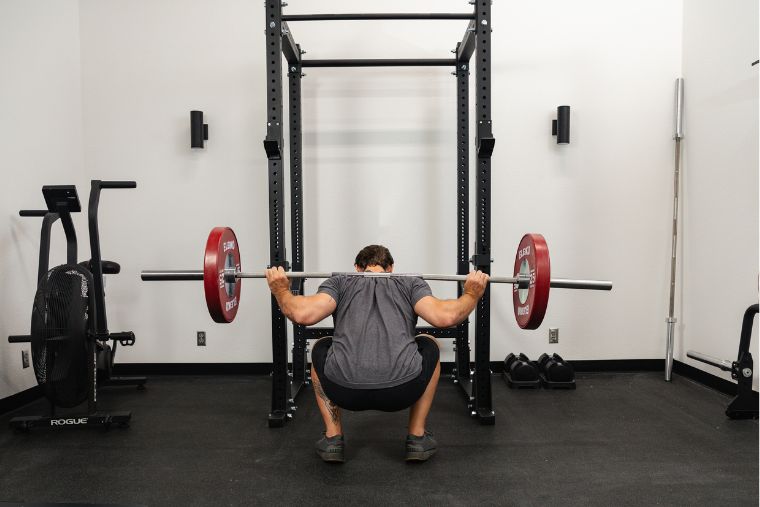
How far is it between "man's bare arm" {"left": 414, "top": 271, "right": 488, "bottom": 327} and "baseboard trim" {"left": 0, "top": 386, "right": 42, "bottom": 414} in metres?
2.37

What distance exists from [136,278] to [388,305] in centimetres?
218

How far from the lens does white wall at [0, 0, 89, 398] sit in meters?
2.62

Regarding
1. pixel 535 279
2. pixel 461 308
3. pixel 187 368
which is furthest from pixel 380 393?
pixel 187 368

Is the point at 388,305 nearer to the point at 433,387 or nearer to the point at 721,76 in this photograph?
the point at 433,387

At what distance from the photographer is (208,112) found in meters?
3.20

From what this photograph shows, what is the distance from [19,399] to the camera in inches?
105

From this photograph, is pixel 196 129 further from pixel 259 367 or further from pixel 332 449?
pixel 332 449

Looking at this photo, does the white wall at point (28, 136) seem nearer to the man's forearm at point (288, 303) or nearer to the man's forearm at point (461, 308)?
the man's forearm at point (288, 303)

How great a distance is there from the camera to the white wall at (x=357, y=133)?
319 centimetres

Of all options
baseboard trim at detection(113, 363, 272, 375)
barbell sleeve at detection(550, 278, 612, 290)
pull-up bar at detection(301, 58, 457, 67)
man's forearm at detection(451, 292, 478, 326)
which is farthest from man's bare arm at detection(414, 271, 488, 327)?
baseboard trim at detection(113, 363, 272, 375)

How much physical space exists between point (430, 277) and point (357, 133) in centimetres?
154

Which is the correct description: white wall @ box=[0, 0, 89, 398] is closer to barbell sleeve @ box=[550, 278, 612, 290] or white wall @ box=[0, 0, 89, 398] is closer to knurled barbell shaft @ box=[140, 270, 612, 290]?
knurled barbell shaft @ box=[140, 270, 612, 290]

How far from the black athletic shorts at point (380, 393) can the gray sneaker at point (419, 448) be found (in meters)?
0.19

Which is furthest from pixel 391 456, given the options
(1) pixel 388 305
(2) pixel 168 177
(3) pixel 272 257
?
(2) pixel 168 177
